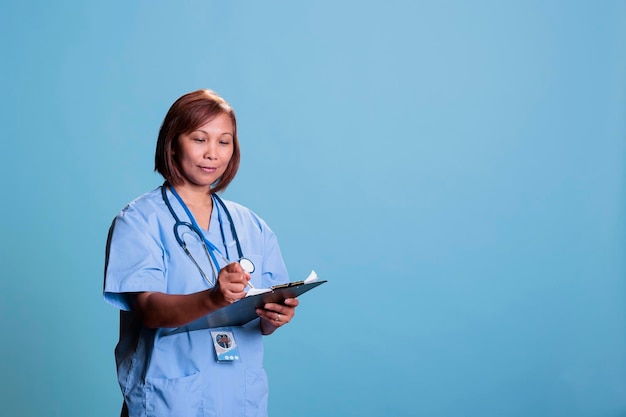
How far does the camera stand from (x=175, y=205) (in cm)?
180

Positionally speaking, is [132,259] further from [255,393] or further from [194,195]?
[255,393]

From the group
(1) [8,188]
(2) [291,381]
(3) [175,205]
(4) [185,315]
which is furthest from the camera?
(2) [291,381]

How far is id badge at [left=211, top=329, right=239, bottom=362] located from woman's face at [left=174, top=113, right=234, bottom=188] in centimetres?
35

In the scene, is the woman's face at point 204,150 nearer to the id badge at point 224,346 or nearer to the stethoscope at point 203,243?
the stethoscope at point 203,243

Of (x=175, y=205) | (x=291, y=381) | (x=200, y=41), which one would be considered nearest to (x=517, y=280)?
(x=291, y=381)

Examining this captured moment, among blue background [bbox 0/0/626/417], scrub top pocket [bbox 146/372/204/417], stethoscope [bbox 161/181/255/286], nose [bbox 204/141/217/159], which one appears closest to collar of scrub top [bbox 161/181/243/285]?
stethoscope [bbox 161/181/255/286]

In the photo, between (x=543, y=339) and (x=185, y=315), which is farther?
(x=543, y=339)

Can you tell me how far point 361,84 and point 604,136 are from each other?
1075 mm

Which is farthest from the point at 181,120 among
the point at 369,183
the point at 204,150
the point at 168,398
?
the point at 369,183

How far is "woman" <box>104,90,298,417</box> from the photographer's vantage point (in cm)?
166

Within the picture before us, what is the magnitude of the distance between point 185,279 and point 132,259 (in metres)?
0.12

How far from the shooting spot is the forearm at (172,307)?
4.91 ft

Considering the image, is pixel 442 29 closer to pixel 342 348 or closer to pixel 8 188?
pixel 342 348

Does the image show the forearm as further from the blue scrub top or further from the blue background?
the blue background
